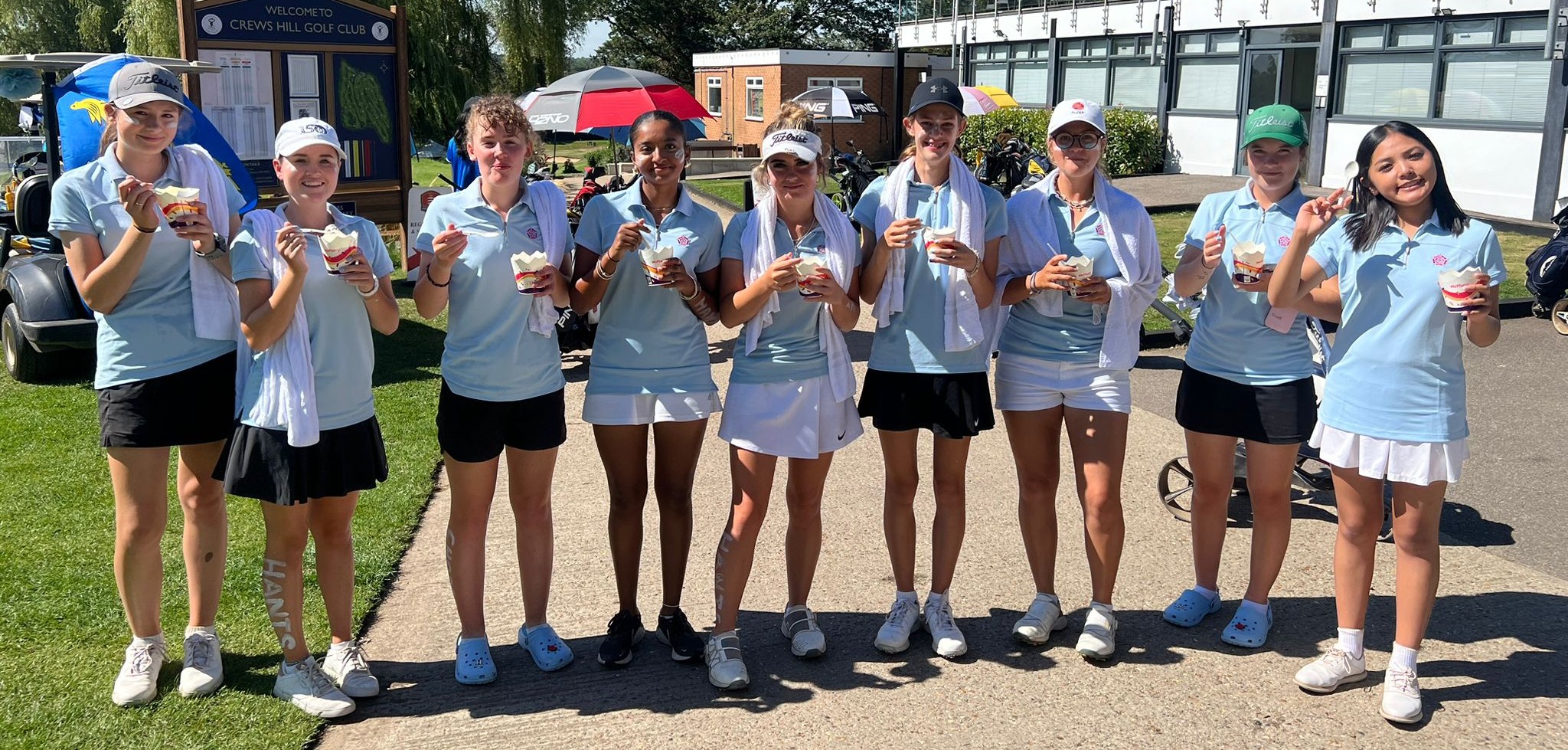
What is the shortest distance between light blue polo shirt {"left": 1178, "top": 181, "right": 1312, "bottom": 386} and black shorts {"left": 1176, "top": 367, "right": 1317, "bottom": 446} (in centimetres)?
3

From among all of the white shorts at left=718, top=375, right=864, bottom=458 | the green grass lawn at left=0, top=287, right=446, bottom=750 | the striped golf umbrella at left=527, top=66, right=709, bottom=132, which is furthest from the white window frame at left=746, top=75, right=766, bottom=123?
the white shorts at left=718, top=375, right=864, bottom=458

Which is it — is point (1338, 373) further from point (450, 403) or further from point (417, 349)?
point (417, 349)

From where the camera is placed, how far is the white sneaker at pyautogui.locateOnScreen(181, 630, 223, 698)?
3.92 meters

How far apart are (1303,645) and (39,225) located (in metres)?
9.03

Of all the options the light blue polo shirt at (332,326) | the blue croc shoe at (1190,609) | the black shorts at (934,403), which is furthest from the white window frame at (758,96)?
the light blue polo shirt at (332,326)

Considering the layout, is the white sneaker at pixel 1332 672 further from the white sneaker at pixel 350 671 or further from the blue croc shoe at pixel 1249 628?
the white sneaker at pixel 350 671

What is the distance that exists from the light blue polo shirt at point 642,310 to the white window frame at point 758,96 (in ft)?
117

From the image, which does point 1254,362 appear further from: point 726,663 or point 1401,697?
point 726,663

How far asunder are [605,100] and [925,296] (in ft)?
28.7

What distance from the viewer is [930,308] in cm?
415

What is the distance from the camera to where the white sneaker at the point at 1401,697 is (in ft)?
12.3

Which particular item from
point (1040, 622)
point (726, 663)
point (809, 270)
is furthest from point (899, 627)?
point (809, 270)

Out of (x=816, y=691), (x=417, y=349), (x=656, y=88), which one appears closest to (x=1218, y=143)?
(x=656, y=88)

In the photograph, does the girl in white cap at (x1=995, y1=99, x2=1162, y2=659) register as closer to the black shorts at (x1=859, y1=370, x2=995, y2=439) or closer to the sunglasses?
the sunglasses
